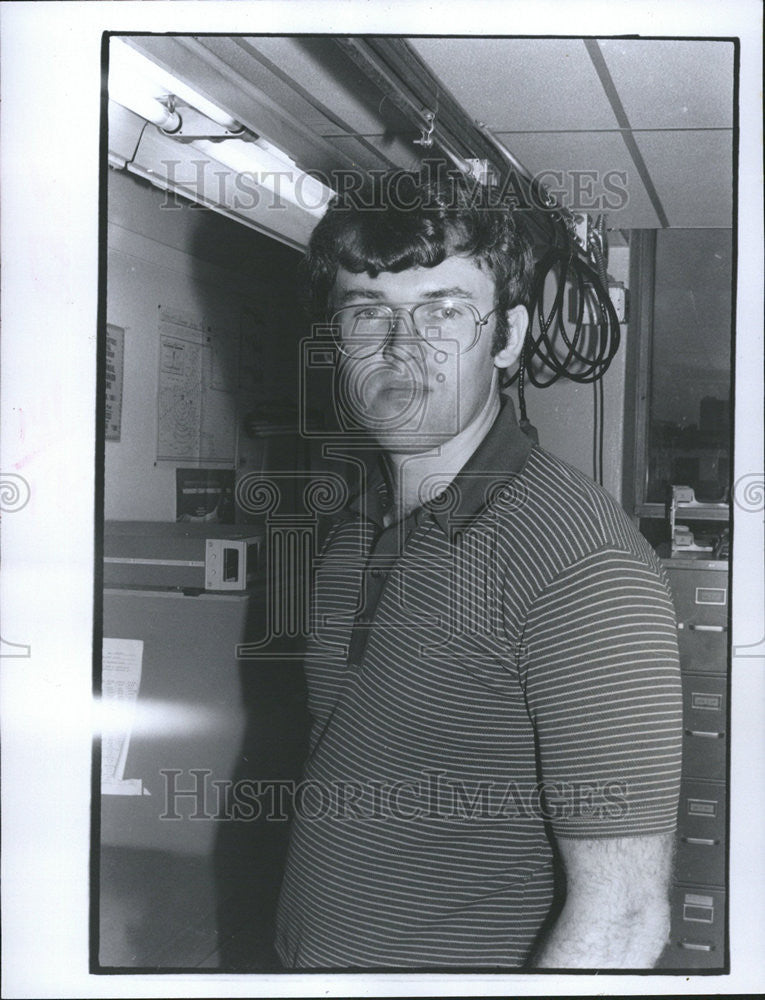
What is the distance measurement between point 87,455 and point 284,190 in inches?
19.4

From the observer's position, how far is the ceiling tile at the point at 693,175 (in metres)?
1.14

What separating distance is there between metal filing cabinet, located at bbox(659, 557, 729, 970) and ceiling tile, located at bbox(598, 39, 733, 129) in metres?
0.65

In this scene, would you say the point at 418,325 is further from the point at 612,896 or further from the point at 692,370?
the point at 612,896

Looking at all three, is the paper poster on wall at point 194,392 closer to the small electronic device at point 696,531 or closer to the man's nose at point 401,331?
the man's nose at point 401,331

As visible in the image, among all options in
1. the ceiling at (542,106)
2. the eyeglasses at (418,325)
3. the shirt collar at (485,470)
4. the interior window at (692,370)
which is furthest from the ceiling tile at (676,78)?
the shirt collar at (485,470)

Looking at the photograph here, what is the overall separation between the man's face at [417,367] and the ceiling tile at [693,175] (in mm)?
347

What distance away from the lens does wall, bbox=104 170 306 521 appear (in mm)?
1150

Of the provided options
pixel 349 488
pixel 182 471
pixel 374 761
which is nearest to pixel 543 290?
pixel 349 488

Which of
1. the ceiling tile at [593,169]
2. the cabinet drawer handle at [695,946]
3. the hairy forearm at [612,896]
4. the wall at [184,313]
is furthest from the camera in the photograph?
the ceiling tile at [593,169]

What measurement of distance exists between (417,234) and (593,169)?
1.31 feet

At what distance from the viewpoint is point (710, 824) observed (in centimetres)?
108

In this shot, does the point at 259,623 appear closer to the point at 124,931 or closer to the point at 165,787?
the point at 165,787

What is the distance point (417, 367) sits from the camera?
109 cm

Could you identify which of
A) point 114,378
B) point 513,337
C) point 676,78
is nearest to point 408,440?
point 513,337
